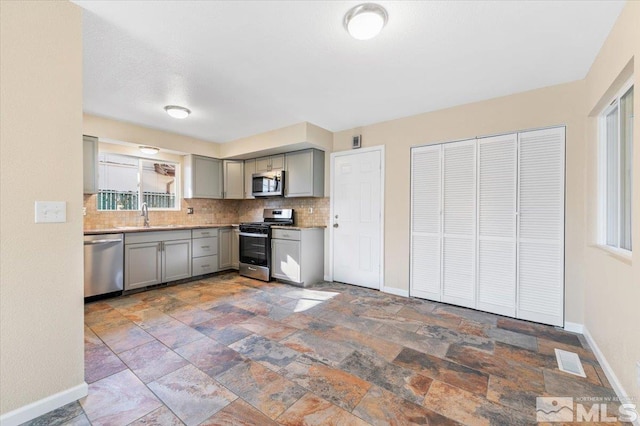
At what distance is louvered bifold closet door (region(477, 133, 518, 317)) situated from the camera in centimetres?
305

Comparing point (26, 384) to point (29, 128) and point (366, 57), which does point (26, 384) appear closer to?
point (29, 128)

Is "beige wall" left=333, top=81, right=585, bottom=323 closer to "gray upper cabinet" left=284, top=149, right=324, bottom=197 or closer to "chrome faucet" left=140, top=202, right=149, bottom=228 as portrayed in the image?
"gray upper cabinet" left=284, top=149, right=324, bottom=197

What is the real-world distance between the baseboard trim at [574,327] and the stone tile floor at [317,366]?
0.10m

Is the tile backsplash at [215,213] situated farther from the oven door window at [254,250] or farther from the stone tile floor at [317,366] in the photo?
the stone tile floor at [317,366]

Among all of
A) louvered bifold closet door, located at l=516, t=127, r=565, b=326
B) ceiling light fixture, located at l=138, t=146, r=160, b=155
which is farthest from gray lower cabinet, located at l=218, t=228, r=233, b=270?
louvered bifold closet door, located at l=516, t=127, r=565, b=326

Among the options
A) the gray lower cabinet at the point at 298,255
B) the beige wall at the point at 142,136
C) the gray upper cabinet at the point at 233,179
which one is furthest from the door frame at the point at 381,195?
→ the beige wall at the point at 142,136

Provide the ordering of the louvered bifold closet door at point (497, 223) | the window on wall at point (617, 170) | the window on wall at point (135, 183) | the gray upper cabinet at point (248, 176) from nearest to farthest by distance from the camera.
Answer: the window on wall at point (617, 170) → the louvered bifold closet door at point (497, 223) → the window on wall at point (135, 183) → the gray upper cabinet at point (248, 176)

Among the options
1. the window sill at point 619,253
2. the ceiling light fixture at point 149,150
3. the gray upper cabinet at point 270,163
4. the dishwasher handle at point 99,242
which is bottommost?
the dishwasher handle at point 99,242

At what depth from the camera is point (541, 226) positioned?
9.48ft

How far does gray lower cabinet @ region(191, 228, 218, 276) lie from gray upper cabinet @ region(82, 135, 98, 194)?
1.51m

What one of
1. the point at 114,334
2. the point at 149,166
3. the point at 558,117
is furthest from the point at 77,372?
the point at 558,117

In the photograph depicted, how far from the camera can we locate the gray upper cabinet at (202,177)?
503 cm

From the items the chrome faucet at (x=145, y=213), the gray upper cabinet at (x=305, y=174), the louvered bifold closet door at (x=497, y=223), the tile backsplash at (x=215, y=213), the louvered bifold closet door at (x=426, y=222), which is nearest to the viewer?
the louvered bifold closet door at (x=497, y=223)

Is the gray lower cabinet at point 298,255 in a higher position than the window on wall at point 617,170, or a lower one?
lower
